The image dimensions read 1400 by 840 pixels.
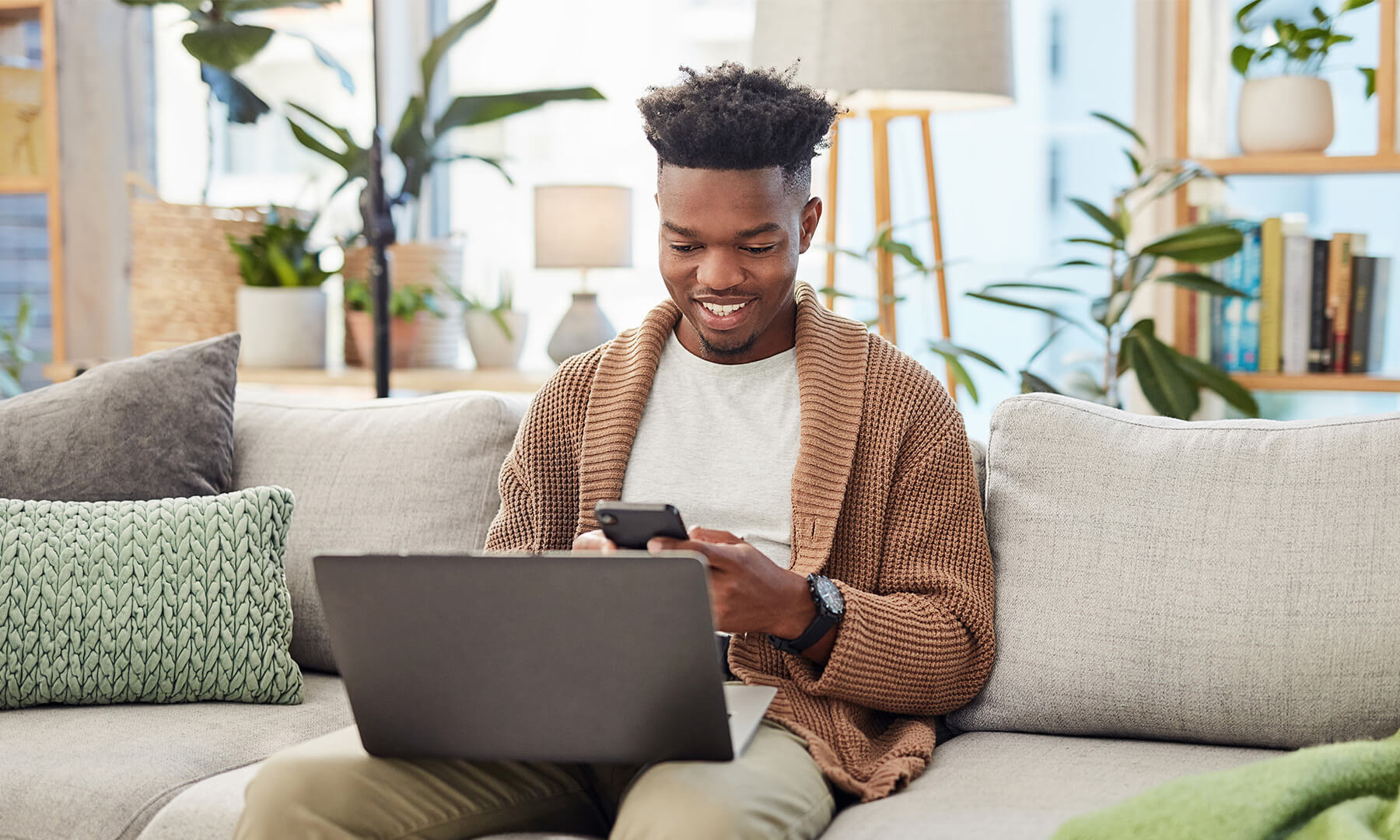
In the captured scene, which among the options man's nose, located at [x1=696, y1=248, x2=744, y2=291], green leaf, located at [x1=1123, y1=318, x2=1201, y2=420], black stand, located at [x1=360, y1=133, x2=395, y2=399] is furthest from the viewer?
black stand, located at [x1=360, y1=133, x2=395, y2=399]

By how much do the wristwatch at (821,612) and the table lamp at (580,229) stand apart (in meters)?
1.34

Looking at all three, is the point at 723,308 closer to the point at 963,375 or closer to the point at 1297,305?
the point at 963,375

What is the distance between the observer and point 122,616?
1.61 meters

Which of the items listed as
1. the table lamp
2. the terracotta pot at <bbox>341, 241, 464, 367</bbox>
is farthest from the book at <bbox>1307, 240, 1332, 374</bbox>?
the terracotta pot at <bbox>341, 241, 464, 367</bbox>

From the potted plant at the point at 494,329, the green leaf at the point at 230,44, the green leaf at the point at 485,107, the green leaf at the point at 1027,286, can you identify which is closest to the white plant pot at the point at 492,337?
the potted plant at the point at 494,329

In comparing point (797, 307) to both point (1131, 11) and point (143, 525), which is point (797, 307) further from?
point (1131, 11)

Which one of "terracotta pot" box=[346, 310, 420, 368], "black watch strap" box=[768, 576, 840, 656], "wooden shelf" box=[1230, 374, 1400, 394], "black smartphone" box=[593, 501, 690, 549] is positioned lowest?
"black watch strap" box=[768, 576, 840, 656]

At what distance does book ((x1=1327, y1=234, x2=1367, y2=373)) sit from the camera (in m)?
2.34

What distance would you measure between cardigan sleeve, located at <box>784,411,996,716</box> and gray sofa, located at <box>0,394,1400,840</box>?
7 cm

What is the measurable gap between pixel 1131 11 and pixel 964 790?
208cm

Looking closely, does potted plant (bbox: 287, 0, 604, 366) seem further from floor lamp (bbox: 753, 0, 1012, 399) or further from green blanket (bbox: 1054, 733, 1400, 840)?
green blanket (bbox: 1054, 733, 1400, 840)

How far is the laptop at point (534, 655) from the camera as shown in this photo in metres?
1.09

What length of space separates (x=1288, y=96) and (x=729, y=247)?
4.63ft

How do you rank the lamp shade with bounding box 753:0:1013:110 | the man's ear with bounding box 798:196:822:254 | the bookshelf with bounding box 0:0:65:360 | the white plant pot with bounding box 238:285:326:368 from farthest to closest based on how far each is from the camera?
1. the bookshelf with bounding box 0:0:65:360
2. the white plant pot with bounding box 238:285:326:368
3. the lamp shade with bounding box 753:0:1013:110
4. the man's ear with bounding box 798:196:822:254
